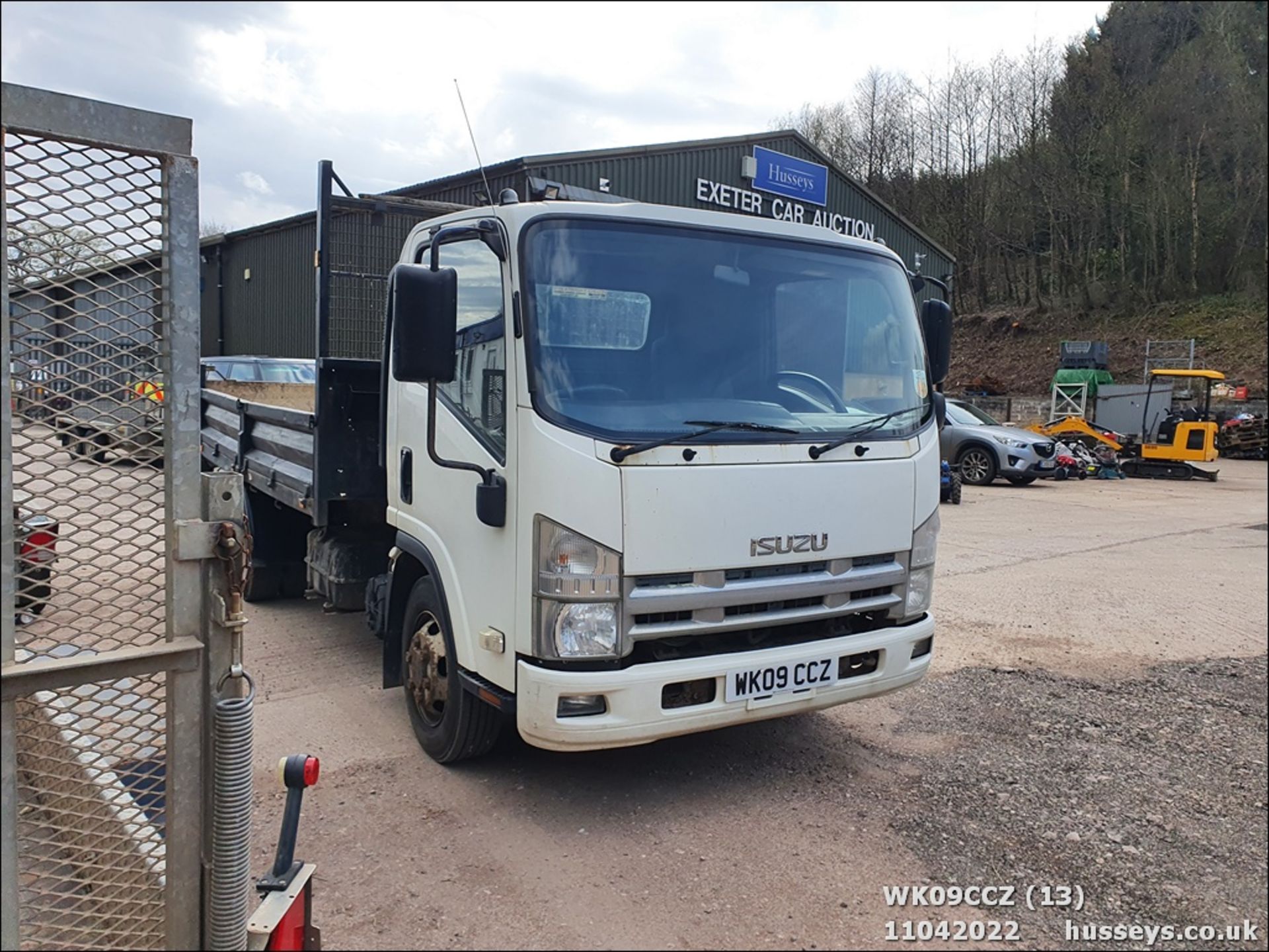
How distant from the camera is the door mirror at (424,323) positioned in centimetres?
331

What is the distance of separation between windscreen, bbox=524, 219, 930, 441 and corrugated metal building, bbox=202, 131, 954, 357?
29.0 feet

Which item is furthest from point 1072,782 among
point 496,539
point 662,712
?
point 496,539

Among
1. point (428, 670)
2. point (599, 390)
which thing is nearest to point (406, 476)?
point (428, 670)

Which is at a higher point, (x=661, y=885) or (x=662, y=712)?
(x=662, y=712)

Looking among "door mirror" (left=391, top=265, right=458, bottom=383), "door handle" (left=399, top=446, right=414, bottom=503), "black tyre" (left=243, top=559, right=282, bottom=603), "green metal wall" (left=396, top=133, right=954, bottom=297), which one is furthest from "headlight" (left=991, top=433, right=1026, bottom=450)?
"door mirror" (left=391, top=265, right=458, bottom=383)

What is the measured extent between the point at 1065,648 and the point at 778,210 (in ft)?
26.3

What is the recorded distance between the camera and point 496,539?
3.57 m

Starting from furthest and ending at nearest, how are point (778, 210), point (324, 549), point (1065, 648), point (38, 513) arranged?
point (778, 210) < point (1065, 648) < point (324, 549) < point (38, 513)

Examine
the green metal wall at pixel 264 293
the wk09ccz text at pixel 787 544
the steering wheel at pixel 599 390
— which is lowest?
the wk09ccz text at pixel 787 544

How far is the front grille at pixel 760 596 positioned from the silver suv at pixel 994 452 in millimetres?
13360

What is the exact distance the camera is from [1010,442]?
17.0m

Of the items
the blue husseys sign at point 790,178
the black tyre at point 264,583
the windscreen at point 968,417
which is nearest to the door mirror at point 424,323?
the black tyre at point 264,583

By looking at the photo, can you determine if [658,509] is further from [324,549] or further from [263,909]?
[324,549]

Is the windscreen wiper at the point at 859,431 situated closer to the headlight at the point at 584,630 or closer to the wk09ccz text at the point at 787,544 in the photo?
the wk09ccz text at the point at 787,544
